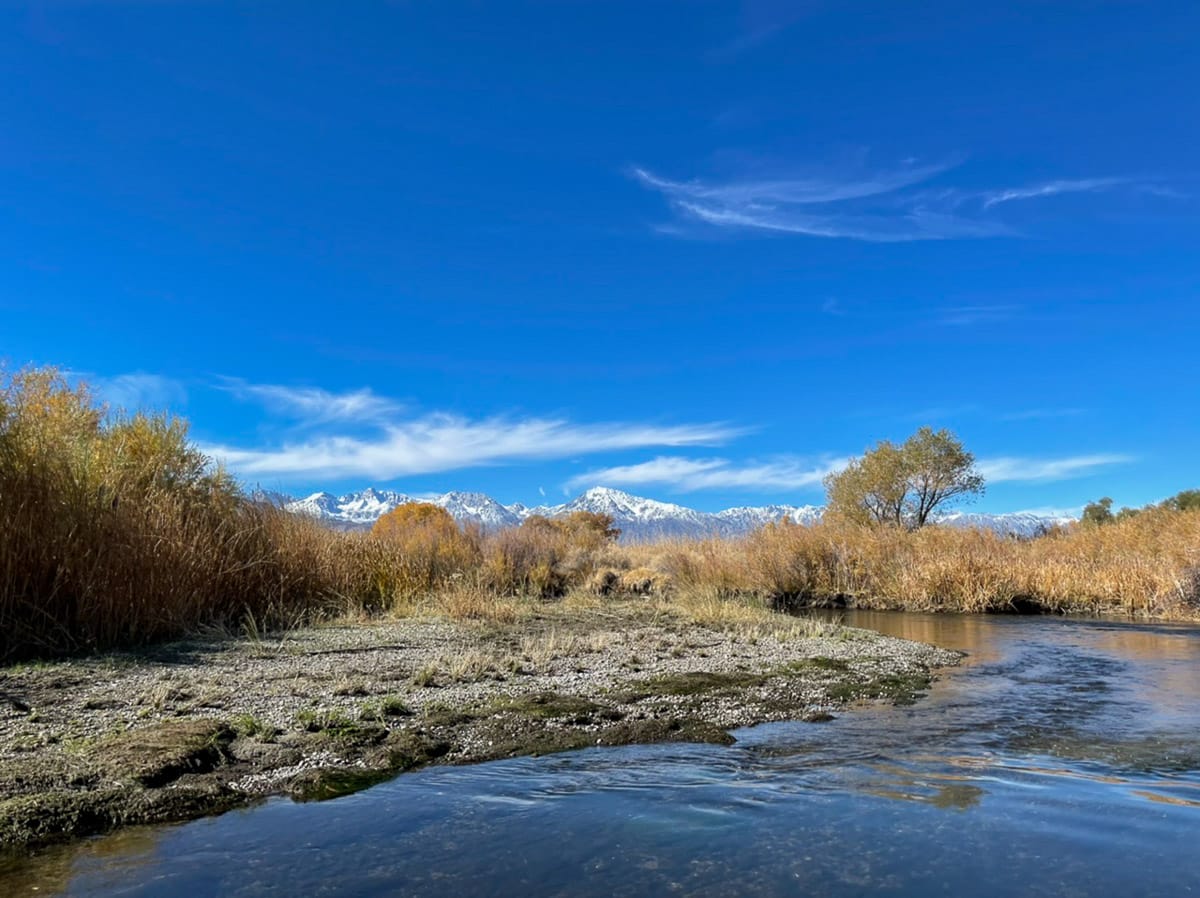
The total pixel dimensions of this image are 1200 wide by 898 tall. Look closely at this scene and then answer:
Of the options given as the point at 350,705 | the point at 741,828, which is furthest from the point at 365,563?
the point at 741,828

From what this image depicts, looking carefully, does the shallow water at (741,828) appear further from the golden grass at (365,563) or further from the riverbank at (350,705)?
the golden grass at (365,563)

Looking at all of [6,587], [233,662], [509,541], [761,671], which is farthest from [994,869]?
[509,541]

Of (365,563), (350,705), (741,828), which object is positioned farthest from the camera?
(365,563)

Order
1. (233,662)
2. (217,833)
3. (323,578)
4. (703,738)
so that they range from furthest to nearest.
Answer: (323,578) → (233,662) → (703,738) → (217,833)

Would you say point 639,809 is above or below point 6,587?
below

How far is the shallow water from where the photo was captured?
3.93 meters

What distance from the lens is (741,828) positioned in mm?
4629

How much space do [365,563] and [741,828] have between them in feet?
48.7

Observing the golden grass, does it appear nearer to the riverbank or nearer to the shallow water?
the riverbank

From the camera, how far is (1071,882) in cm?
391

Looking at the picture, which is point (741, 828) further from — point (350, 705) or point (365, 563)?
point (365, 563)

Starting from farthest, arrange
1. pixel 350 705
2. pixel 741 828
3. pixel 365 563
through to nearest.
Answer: pixel 365 563 → pixel 350 705 → pixel 741 828

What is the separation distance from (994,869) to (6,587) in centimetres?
1088

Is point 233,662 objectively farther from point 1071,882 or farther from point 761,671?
point 1071,882
